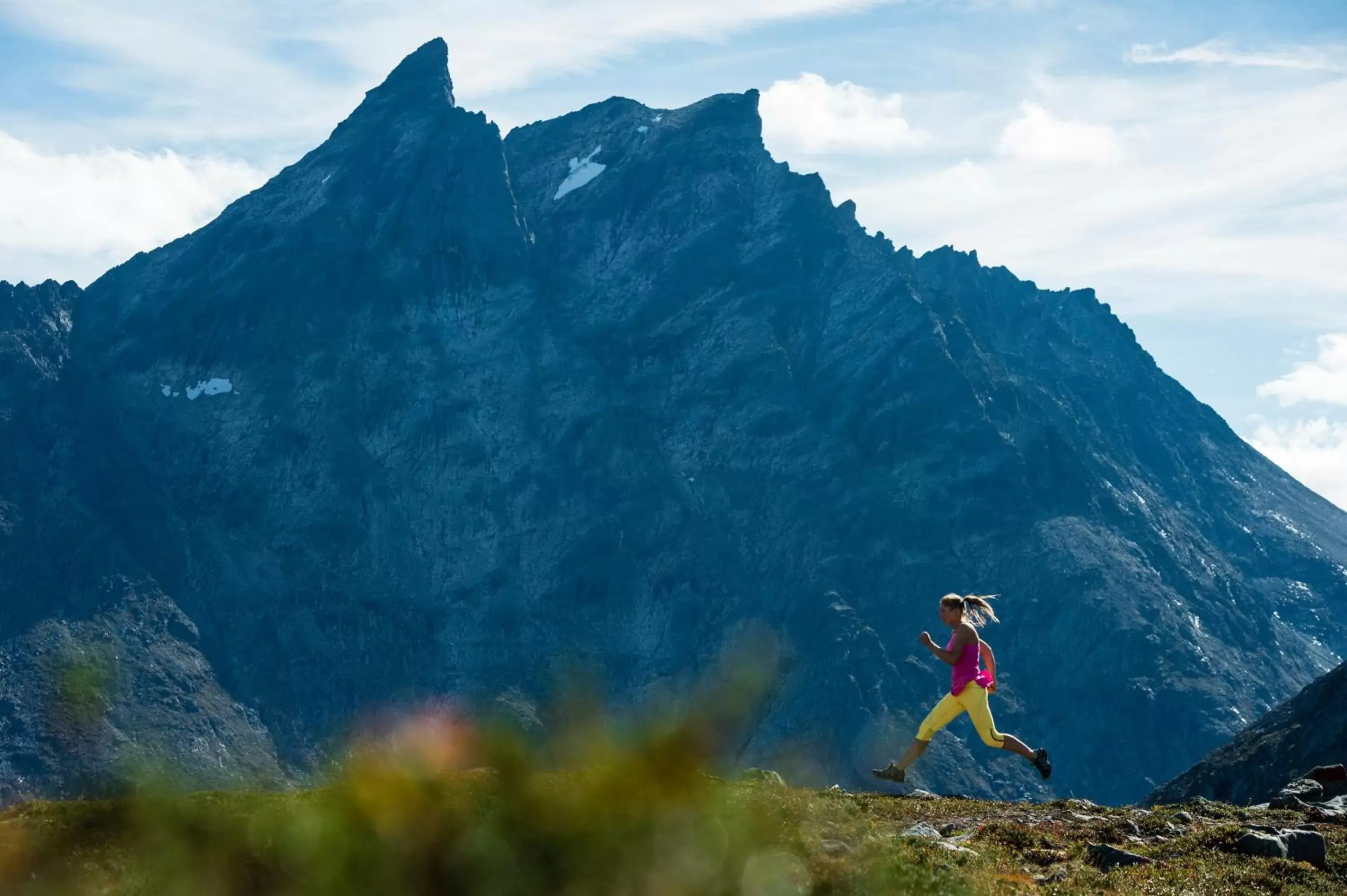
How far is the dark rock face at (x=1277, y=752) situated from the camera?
9181 cm

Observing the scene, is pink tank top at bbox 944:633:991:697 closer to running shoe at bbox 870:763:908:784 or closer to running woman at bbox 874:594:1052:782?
running woman at bbox 874:594:1052:782

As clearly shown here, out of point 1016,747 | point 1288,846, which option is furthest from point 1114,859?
point 1016,747

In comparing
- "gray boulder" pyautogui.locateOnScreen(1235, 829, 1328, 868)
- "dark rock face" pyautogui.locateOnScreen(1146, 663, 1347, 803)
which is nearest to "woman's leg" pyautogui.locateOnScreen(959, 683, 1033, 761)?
"gray boulder" pyautogui.locateOnScreen(1235, 829, 1328, 868)

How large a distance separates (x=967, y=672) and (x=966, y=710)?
0.87 meters

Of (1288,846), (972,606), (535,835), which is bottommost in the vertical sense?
(1288,846)

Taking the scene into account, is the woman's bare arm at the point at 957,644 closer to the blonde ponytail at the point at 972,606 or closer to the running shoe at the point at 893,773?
the blonde ponytail at the point at 972,606

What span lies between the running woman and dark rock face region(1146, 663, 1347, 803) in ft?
208

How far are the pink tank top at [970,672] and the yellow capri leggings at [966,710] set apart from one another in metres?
0.07

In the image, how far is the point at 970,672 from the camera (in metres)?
25.6

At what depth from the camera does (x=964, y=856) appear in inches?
786

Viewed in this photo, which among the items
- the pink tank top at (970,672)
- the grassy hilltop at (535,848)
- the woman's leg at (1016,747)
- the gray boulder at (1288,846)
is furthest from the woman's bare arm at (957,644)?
the gray boulder at (1288,846)

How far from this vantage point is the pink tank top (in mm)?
25453

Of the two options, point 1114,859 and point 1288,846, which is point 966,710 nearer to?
point 1114,859

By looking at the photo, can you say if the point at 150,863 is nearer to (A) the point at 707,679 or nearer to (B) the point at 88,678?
(B) the point at 88,678
